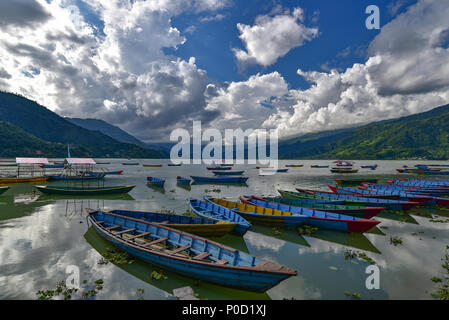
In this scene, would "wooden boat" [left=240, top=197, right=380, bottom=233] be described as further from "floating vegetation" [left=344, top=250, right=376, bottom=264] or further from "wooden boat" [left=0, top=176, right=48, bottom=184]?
"wooden boat" [left=0, top=176, right=48, bottom=184]

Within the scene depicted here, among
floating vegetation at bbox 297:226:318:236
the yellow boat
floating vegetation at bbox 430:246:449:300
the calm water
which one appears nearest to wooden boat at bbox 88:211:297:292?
the calm water

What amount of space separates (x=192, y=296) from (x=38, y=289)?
8.70 meters

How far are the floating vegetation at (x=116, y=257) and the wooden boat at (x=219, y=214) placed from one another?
754 centimetres

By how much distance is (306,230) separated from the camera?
21.1 m

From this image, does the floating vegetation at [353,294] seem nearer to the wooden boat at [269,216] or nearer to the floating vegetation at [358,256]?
the floating vegetation at [358,256]

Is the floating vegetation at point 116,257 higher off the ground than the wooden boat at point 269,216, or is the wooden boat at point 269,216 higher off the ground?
the wooden boat at point 269,216

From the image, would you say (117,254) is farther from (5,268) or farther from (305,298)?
(305,298)

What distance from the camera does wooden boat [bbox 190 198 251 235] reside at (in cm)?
1893

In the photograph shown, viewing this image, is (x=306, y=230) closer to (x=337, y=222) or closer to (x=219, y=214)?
(x=337, y=222)

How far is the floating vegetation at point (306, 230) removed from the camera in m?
20.9

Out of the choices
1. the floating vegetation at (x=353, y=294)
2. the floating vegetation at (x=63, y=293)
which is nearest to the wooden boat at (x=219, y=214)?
the floating vegetation at (x=353, y=294)

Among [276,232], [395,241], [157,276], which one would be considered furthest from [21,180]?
[395,241]

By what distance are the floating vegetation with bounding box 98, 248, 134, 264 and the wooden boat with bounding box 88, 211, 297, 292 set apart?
1.53 ft
